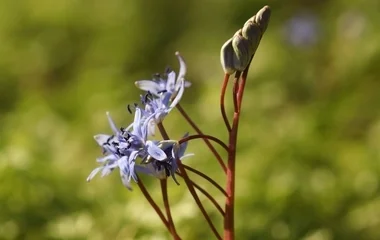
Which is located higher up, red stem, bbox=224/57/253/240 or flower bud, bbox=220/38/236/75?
flower bud, bbox=220/38/236/75

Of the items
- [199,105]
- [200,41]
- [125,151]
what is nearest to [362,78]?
[199,105]

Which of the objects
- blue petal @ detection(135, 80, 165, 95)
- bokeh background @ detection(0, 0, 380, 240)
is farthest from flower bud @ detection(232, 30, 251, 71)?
bokeh background @ detection(0, 0, 380, 240)

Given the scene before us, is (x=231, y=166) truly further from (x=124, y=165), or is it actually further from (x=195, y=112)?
(x=195, y=112)

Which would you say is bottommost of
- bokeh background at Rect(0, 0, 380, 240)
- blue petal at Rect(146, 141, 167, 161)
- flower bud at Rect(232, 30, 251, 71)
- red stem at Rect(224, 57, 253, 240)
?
red stem at Rect(224, 57, 253, 240)

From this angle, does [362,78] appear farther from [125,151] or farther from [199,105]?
[125,151]

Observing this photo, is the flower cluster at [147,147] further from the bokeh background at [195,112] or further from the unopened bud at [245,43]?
the bokeh background at [195,112]

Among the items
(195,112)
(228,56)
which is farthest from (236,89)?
(195,112)

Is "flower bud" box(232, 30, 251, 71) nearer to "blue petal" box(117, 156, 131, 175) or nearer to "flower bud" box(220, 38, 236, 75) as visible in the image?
"flower bud" box(220, 38, 236, 75)

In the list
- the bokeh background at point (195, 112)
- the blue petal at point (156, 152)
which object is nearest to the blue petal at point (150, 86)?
the blue petal at point (156, 152)
